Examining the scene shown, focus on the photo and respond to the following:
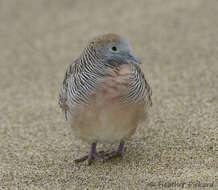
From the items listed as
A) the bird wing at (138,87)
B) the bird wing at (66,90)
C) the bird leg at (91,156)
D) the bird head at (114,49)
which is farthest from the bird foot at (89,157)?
the bird head at (114,49)

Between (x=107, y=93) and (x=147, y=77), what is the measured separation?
2.54 metres

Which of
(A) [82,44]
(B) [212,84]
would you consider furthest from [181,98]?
(A) [82,44]

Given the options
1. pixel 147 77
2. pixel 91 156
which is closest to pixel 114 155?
pixel 91 156

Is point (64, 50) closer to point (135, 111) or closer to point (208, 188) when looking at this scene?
point (135, 111)

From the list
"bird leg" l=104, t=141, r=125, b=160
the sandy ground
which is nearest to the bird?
"bird leg" l=104, t=141, r=125, b=160

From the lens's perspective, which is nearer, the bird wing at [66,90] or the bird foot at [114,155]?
the bird wing at [66,90]

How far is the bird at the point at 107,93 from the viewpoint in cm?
377

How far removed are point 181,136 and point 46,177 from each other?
143 centimetres

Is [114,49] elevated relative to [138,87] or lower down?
elevated

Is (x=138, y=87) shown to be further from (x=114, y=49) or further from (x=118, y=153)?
(x=118, y=153)

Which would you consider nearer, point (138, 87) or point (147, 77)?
point (138, 87)

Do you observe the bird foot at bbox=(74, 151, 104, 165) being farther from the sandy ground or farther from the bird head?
the bird head

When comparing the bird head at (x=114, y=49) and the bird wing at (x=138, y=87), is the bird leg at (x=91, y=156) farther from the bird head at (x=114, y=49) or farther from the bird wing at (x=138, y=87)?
the bird head at (x=114, y=49)

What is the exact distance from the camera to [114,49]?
385 centimetres
